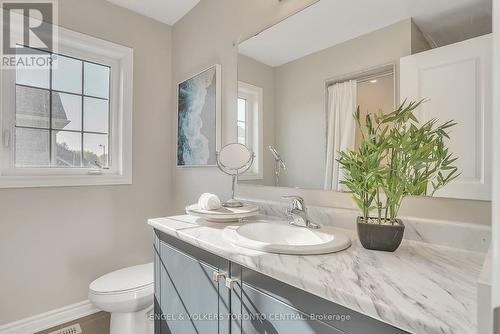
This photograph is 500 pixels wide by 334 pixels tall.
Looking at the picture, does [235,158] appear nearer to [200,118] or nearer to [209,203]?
[209,203]

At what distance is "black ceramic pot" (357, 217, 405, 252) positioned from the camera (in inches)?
32.6

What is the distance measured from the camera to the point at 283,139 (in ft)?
4.59

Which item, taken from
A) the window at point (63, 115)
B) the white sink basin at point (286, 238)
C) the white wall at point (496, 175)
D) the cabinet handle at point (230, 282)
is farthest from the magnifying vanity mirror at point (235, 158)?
the white wall at point (496, 175)

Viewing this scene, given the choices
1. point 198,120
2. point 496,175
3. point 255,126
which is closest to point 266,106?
point 255,126

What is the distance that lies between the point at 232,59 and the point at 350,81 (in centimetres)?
87

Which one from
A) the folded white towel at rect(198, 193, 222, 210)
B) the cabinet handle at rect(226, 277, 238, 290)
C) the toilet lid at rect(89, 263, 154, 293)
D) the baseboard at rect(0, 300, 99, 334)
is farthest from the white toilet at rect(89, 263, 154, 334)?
the cabinet handle at rect(226, 277, 238, 290)

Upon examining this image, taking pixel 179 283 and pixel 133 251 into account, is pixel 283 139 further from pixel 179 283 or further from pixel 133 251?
pixel 133 251

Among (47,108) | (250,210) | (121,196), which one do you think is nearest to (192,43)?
(47,108)

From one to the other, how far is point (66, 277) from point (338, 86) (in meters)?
2.11

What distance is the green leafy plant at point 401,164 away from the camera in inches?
31.3

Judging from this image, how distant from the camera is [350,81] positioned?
113 centimetres

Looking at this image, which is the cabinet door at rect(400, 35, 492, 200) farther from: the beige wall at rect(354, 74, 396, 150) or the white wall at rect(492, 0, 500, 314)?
the white wall at rect(492, 0, 500, 314)

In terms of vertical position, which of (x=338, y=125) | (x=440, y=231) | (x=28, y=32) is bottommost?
(x=440, y=231)

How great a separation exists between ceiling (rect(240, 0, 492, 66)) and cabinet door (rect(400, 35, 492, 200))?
0.06 metres
